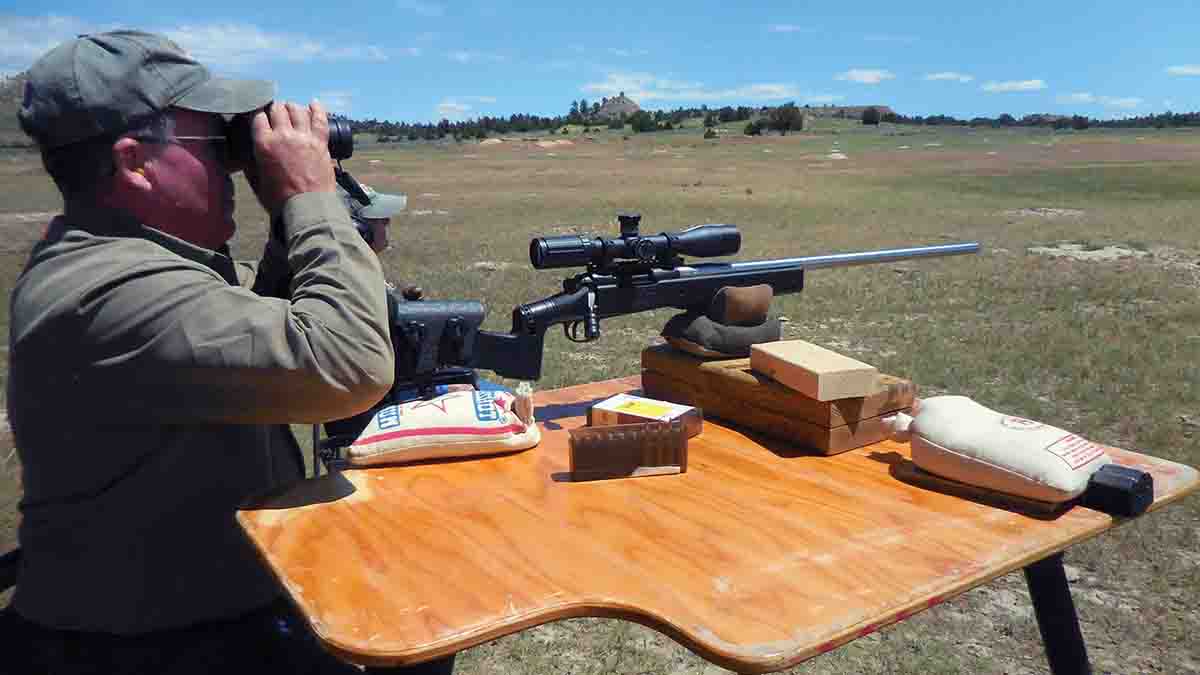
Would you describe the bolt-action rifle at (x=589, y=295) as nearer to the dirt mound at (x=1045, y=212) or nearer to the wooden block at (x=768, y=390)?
the wooden block at (x=768, y=390)

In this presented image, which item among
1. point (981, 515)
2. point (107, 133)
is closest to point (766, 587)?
point (981, 515)

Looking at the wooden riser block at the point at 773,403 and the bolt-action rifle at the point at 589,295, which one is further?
the bolt-action rifle at the point at 589,295

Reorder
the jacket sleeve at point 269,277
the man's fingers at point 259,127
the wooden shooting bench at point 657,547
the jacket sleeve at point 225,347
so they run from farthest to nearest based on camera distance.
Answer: the jacket sleeve at point 269,277, the man's fingers at point 259,127, the jacket sleeve at point 225,347, the wooden shooting bench at point 657,547

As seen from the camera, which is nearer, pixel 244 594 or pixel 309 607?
pixel 309 607

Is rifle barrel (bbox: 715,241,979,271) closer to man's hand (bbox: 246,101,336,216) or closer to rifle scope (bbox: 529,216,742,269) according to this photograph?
rifle scope (bbox: 529,216,742,269)

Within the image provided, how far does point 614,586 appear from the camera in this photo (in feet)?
5.29

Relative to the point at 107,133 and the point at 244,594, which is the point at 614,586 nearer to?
the point at 244,594

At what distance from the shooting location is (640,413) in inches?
92.0

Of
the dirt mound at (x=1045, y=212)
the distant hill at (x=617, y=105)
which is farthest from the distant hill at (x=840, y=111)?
the dirt mound at (x=1045, y=212)

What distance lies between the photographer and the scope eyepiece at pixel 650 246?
2756 mm

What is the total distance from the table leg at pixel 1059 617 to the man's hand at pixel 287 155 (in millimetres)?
2100

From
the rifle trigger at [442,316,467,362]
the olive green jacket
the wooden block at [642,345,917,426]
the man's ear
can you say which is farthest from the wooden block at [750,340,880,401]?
the man's ear

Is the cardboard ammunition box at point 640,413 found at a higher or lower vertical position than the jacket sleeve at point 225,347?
lower

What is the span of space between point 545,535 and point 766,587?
0.47 metres
